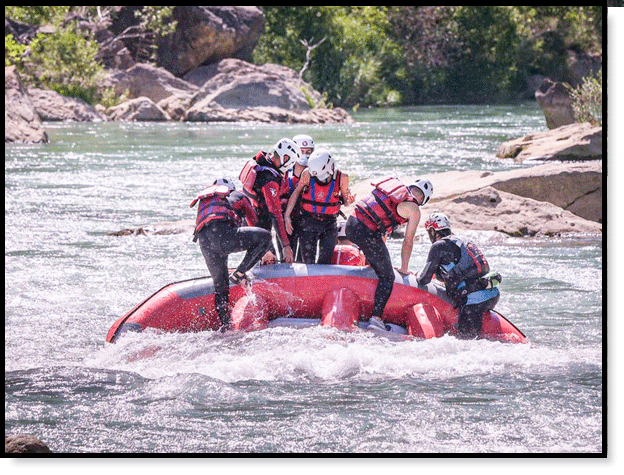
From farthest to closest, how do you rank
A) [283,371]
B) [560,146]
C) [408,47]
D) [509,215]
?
[408,47] → [560,146] → [509,215] → [283,371]

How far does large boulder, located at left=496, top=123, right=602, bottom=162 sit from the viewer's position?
15.0 m

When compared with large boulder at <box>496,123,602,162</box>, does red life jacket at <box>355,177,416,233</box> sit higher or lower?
lower

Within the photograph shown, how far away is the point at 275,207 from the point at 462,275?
1305 millimetres

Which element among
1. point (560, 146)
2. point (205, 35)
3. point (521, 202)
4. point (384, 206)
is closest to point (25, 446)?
point (384, 206)

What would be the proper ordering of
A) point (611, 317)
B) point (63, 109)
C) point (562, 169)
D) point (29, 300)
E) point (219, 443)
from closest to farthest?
point (219, 443) < point (611, 317) < point (29, 300) < point (562, 169) < point (63, 109)

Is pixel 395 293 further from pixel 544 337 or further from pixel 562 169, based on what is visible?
pixel 562 169

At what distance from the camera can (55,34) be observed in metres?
26.4

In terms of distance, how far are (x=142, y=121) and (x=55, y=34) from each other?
3589 millimetres

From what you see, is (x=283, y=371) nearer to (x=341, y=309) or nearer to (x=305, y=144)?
(x=341, y=309)

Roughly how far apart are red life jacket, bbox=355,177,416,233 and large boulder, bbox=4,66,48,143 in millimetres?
13440

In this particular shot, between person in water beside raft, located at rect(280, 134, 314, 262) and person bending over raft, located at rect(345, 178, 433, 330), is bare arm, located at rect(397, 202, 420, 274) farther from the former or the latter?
person in water beside raft, located at rect(280, 134, 314, 262)

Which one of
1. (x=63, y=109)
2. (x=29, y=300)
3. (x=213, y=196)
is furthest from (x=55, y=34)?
(x=213, y=196)

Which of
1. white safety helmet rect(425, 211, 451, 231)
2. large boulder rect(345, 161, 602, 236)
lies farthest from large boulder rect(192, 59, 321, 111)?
white safety helmet rect(425, 211, 451, 231)

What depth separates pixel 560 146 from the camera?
1570cm
